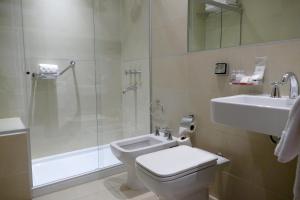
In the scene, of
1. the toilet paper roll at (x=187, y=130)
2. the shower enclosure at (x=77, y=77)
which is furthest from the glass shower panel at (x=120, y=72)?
the toilet paper roll at (x=187, y=130)

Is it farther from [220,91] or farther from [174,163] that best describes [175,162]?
[220,91]

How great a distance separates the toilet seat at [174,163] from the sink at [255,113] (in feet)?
1.03

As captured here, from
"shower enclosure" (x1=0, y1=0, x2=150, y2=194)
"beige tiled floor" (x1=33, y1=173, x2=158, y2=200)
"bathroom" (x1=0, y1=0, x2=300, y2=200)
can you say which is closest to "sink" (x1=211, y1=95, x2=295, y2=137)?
"bathroom" (x1=0, y1=0, x2=300, y2=200)

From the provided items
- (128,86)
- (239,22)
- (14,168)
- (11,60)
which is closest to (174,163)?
(239,22)

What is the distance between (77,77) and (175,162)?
1.81 meters

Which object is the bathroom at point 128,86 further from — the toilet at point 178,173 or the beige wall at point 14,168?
the toilet at point 178,173

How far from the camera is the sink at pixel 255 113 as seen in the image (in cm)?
96

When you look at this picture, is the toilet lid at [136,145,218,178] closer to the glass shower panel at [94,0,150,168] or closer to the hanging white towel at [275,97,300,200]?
the hanging white towel at [275,97,300,200]

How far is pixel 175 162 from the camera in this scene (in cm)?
136

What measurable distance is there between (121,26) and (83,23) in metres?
0.48

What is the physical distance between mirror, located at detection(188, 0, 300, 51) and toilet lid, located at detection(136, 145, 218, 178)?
83 cm

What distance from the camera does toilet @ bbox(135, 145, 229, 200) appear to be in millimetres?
1235

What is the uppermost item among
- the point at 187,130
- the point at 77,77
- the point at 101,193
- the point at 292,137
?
the point at 77,77

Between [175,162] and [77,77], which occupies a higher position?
[77,77]
